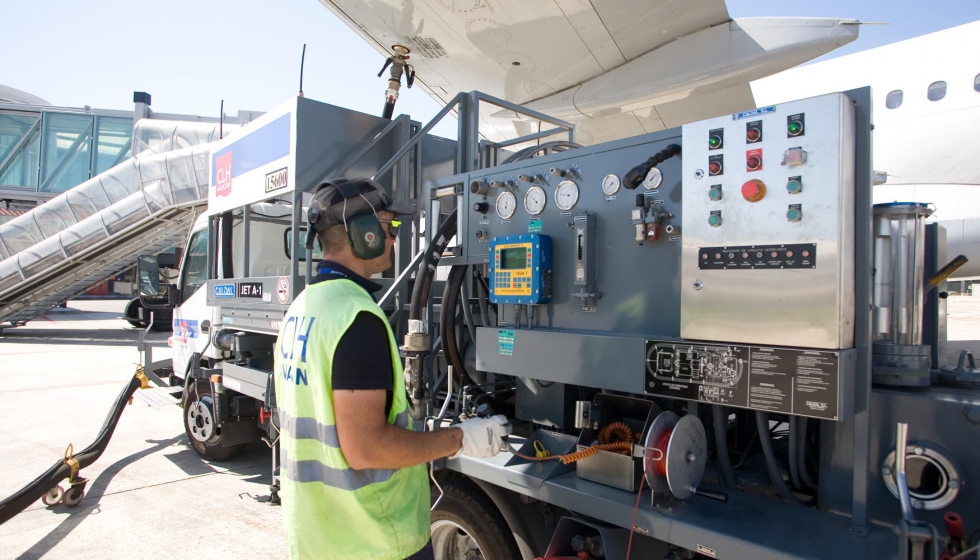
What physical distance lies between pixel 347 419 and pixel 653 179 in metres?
1.51

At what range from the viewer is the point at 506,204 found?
281cm

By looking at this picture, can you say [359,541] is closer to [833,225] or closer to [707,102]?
[833,225]

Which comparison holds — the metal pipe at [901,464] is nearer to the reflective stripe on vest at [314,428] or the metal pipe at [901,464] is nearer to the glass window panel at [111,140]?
the reflective stripe on vest at [314,428]

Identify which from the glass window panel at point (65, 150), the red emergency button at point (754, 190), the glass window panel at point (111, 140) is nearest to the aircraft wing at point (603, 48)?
the red emergency button at point (754, 190)

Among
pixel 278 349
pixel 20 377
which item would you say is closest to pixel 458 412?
pixel 278 349

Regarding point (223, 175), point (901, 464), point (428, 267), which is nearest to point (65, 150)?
point (223, 175)

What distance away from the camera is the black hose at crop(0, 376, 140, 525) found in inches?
149

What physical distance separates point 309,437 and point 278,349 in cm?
35

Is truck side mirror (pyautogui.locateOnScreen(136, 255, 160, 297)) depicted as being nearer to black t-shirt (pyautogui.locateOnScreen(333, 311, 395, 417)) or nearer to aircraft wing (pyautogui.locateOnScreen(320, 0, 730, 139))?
aircraft wing (pyautogui.locateOnScreen(320, 0, 730, 139))

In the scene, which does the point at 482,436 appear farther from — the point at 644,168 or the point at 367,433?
the point at 644,168

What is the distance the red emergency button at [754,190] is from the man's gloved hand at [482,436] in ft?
3.75

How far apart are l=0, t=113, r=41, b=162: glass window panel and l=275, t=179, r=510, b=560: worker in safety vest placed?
35646mm

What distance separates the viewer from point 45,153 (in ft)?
92.0

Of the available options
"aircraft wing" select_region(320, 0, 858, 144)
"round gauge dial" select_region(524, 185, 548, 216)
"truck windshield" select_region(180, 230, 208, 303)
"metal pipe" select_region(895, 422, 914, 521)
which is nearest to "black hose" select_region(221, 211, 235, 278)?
"truck windshield" select_region(180, 230, 208, 303)
